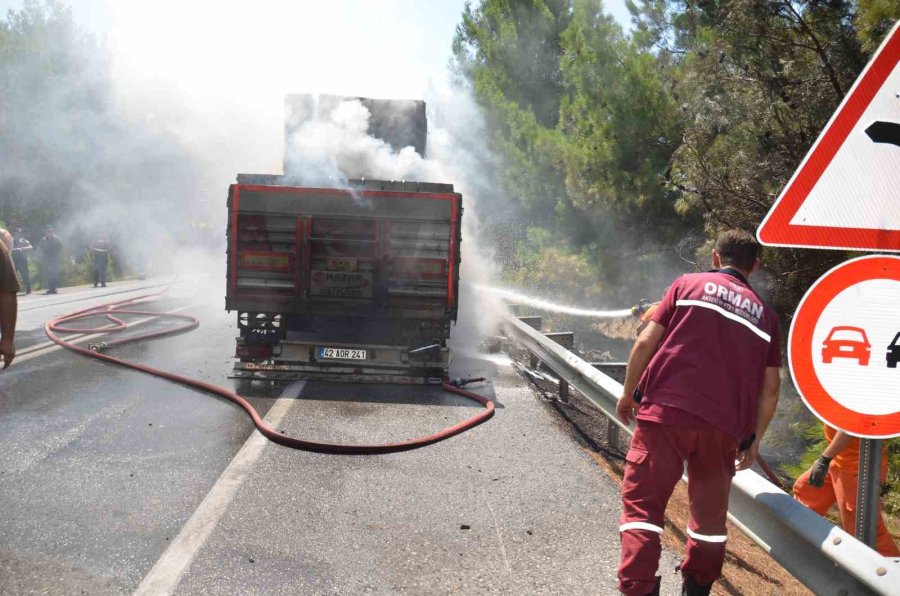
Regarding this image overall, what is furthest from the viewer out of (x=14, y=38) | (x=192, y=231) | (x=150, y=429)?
(x=192, y=231)

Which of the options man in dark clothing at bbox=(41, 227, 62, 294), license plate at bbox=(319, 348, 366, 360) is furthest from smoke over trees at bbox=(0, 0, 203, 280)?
license plate at bbox=(319, 348, 366, 360)

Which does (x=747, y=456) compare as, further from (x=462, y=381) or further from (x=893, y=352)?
(x=462, y=381)

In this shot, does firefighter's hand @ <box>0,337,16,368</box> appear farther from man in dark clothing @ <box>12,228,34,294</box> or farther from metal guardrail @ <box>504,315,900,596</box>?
man in dark clothing @ <box>12,228,34,294</box>

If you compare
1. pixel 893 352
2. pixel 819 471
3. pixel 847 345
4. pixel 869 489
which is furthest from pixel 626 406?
pixel 819 471

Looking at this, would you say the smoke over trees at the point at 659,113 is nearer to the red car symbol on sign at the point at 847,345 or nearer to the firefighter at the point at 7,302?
the red car symbol on sign at the point at 847,345

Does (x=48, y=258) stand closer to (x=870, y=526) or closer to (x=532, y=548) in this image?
(x=532, y=548)

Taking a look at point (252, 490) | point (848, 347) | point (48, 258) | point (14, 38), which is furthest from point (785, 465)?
point (14, 38)

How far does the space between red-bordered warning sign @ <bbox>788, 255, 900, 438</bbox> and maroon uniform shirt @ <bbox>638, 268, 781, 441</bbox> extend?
85 centimetres

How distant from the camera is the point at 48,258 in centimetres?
2438

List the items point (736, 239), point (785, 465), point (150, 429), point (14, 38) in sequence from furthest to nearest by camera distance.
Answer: point (14, 38) → point (785, 465) → point (150, 429) → point (736, 239)

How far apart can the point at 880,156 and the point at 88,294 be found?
78.9 ft

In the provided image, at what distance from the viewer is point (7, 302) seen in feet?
15.4

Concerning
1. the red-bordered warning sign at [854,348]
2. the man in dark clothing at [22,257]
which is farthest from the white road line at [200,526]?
the man in dark clothing at [22,257]

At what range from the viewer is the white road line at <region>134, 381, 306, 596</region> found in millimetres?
3969
